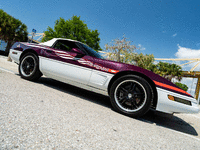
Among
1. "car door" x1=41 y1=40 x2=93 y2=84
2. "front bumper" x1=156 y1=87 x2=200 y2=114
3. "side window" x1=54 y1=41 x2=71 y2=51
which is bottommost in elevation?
"front bumper" x1=156 y1=87 x2=200 y2=114

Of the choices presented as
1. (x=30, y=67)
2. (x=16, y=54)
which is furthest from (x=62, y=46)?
(x=16, y=54)

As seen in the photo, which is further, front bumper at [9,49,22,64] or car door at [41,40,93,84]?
Answer: front bumper at [9,49,22,64]

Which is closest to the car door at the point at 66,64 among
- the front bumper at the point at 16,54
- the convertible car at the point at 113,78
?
the convertible car at the point at 113,78

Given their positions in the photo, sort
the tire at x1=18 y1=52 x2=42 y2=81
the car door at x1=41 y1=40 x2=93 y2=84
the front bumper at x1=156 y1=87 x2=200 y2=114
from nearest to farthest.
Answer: the front bumper at x1=156 y1=87 x2=200 y2=114 → the car door at x1=41 y1=40 x2=93 y2=84 → the tire at x1=18 y1=52 x2=42 y2=81

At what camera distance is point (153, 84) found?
2111 mm

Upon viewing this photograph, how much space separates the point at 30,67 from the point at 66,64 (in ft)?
4.02

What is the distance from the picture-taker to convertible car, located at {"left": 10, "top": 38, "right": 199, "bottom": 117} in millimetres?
2020

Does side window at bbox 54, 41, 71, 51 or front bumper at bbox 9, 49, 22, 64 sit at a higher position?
side window at bbox 54, 41, 71, 51

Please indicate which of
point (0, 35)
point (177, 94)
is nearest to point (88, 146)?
point (177, 94)

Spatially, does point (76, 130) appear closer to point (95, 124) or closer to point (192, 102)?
point (95, 124)

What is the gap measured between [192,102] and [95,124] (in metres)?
1.62

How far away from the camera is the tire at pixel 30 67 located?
315cm

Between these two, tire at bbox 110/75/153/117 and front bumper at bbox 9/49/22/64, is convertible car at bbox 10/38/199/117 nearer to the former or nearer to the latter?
tire at bbox 110/75/153/117

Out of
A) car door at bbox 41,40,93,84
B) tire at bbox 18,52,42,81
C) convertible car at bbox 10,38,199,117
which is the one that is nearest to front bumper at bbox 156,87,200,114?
convertible car at bbox 10,38,199,117
